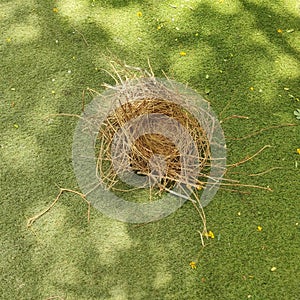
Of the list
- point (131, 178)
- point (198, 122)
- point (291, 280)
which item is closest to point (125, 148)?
point (131, 178)

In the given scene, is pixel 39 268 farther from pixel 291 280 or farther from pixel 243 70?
pixel 243 70

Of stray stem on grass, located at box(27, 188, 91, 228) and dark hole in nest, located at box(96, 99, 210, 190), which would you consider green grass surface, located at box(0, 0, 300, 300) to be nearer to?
stray stem on grass, located at box(27, 188, 91, 228)

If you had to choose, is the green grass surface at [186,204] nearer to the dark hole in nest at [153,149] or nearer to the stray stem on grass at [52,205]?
the stray stem on grass at [52,205]

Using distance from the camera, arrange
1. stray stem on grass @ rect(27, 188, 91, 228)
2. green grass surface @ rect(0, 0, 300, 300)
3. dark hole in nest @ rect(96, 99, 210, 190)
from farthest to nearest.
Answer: dark hole in nest @ rect(96, 99, 210, 190)
stray stem on grass @ rect(27, 188, 91, 228)
green grass surface @ rect(0, 0, 300, 300)

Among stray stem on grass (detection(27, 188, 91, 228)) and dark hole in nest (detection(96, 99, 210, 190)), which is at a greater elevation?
dark hole in nest (detection(96, 99, 210, 190))

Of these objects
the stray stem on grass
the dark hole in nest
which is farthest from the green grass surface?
the dark hole in nest

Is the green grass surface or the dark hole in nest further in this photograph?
the dark hole in nest
